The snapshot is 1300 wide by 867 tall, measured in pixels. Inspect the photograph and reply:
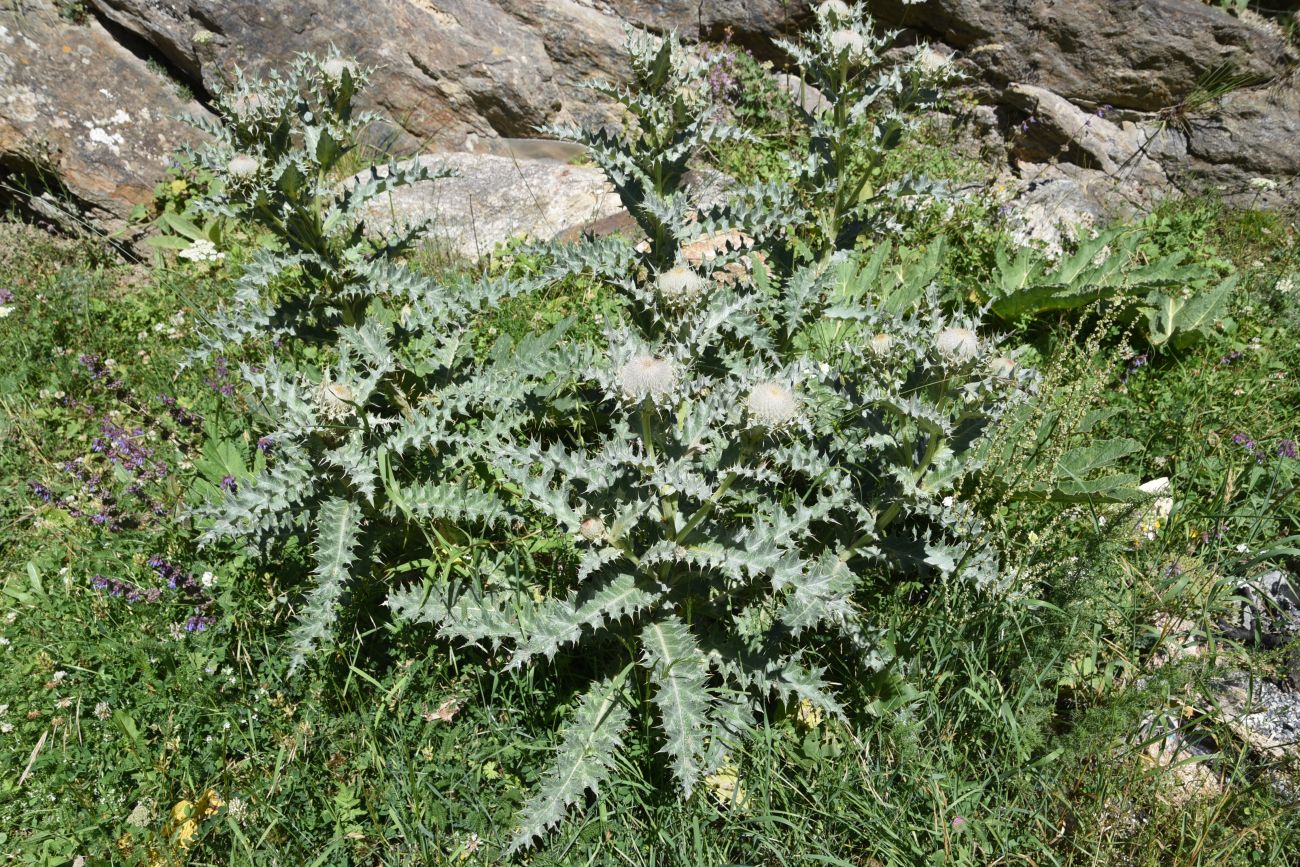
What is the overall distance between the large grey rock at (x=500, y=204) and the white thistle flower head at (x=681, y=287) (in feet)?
9.00

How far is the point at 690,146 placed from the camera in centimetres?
318

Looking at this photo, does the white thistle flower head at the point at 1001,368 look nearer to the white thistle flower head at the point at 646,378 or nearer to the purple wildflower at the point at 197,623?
the white thistle flower head at the point at 646,378

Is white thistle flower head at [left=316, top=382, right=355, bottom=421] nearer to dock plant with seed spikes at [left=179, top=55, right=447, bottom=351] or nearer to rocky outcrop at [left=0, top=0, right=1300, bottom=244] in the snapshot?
dock plant with seed spikes at [left=179, top=55, right=447, bottom=351]

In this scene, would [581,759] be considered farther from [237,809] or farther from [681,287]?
[681,287]

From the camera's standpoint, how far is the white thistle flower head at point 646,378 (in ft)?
7.20

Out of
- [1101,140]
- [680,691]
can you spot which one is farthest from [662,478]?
[1101,140]

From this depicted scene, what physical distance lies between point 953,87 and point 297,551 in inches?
242

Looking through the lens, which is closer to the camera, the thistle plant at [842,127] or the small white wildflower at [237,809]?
the small white wildflower at [237,809]

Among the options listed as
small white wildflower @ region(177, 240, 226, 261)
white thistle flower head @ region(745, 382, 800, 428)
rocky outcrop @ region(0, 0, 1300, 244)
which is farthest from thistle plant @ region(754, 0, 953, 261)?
small white wildflower @ region(177, 240, 226, 261)

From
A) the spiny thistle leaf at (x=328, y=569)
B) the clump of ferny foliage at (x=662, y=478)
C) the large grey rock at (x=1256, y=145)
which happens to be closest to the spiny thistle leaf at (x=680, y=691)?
the clump of ferny foliage at (x=662, y=478)

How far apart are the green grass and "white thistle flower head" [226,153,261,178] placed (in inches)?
54.5

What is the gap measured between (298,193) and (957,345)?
2207 mm

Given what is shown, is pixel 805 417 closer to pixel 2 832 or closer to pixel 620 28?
pixel 2 832

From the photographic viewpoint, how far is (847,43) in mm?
3502
